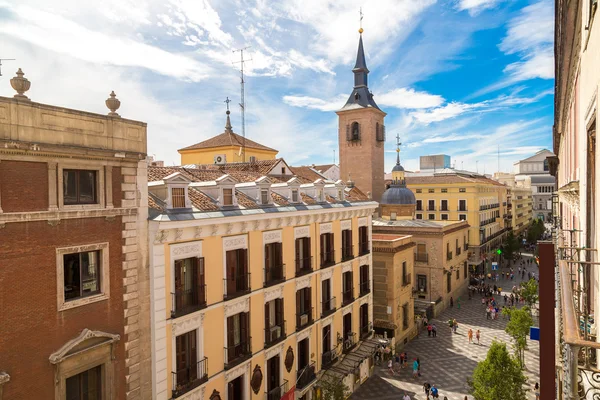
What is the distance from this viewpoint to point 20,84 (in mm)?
11078

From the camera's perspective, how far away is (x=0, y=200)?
10.4 meters

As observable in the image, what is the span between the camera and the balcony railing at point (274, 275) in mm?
19031

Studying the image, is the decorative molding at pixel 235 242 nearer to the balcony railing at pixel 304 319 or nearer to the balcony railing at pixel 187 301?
the balcony railing at pixel 187 301

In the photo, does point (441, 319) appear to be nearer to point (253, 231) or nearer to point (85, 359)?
point (253, 231)

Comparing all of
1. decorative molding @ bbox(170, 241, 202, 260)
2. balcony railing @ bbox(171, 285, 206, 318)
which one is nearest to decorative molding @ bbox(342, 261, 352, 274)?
balcony railing @ bbox(171, 285, 206, 318)

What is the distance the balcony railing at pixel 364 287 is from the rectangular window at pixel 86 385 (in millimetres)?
17445

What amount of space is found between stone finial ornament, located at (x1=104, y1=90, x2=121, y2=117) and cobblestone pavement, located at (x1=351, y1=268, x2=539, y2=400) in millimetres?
20757

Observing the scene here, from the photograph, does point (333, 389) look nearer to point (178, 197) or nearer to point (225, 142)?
point (178, 197)

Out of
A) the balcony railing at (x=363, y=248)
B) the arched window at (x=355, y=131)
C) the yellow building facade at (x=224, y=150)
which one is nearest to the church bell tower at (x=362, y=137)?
the arched window at (x=355, y=131)

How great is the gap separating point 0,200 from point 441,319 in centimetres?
3728

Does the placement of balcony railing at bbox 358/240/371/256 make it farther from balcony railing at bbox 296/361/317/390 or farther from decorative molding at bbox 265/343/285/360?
decorative molding at bbox 265/343/285/360

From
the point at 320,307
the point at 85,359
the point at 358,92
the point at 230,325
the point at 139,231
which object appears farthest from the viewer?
the point at 358,92

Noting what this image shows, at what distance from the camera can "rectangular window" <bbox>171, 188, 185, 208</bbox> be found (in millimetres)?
15156

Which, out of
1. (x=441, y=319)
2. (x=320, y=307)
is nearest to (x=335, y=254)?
(x=320, y=307)
